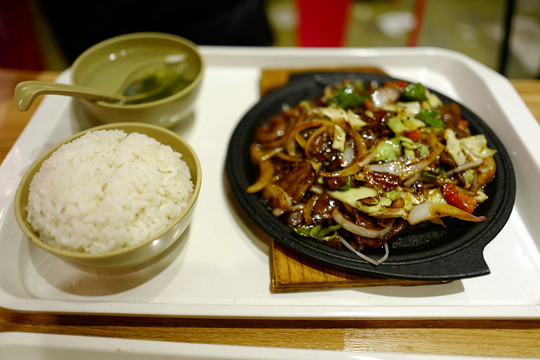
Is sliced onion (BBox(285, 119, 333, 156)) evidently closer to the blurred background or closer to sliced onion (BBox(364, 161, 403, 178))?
sliced onion (BBox(364, 161, 403, 178))

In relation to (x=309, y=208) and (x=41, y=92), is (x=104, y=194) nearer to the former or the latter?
(x=41, y=92)

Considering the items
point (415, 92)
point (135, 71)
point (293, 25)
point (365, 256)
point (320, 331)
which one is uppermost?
point (135, 71)

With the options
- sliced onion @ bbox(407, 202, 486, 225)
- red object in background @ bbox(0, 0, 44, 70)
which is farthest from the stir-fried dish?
red object in background @ bbox(0, 0, 44, 70)

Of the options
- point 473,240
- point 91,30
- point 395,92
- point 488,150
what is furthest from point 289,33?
point 473,240

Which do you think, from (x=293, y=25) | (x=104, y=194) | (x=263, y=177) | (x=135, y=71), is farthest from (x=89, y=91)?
(x=293, y=25)

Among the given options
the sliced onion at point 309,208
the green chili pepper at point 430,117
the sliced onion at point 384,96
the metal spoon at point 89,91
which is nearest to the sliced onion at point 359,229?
the sliced onion at point 309,208

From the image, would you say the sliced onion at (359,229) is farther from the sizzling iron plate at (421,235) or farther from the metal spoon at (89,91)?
the metal spoon at (89,91)

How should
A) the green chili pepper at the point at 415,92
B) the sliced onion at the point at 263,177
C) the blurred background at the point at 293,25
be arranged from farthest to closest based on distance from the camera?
the blurred background at the point at 293,25, the green chili pepper at the point at 415,92, the sliced onion at the point at 263,177
